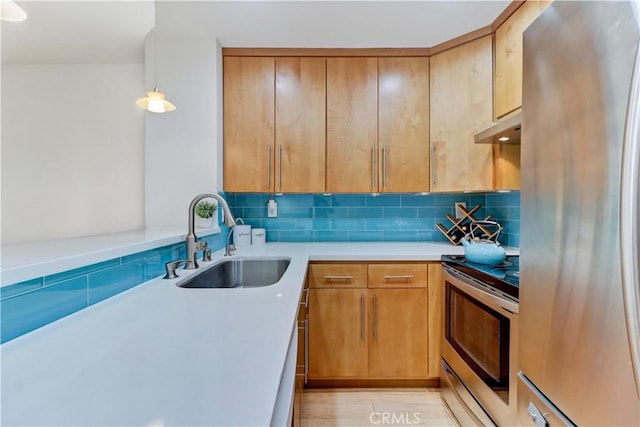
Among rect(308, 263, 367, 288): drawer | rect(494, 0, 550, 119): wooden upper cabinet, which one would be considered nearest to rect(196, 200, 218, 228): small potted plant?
rect(308, 263, 367, 288): drawer

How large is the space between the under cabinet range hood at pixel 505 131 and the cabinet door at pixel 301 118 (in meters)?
1.03

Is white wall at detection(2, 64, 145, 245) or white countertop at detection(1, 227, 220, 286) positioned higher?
white wall at detection(2, 64, 145, 245)

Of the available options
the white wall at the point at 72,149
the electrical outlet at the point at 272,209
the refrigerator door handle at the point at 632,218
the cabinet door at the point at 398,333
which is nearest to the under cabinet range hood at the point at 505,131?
the refrigerator door handle at the point at 632,218

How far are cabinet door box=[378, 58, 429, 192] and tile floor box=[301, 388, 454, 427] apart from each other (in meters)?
1.35

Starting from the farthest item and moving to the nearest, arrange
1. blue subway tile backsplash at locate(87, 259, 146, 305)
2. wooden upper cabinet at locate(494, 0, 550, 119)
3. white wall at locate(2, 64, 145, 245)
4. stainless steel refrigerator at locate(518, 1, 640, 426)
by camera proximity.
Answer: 1. white wall at locate(2, 64, 145, 245)
2. wooden upper cabinet at locate(494, 0, 550, 119)
3. blue subway tile backsplash at locate(87, 259, 146, 305)
4. stainless steel refrigerator at locate(518, 1, 640, 426)

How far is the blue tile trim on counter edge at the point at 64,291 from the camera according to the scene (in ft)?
2.02

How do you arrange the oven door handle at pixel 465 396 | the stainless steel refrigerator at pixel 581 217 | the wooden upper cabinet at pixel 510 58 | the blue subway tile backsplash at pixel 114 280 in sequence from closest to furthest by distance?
the stainless steel refrigerator at pixel 581 217 → the blue subway tile backsplash at pixel 114 280 → the oven door handle at pixel 465 396 → the wooden upper cabinet at pixel 510 58

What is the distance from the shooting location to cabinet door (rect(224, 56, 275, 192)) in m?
2.04

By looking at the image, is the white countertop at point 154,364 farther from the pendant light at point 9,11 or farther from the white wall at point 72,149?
the white wall at point 72,149

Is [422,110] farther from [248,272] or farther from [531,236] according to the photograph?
[248,272]

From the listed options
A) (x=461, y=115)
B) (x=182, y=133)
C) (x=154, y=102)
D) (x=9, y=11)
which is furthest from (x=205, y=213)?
(x=461, y=115)

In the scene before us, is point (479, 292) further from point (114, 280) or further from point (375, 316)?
point (114, 280)

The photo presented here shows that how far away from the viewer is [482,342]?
1.30m

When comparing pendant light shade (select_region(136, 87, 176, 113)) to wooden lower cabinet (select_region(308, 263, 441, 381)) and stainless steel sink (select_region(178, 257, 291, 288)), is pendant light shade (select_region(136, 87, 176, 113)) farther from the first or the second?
wooden lower cabinet (select_region(308, 263, 441, 381))
